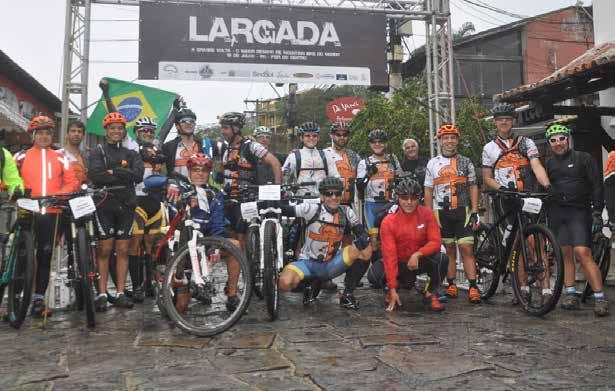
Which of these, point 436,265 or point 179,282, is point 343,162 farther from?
point 179,282

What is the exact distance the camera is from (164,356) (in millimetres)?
3770

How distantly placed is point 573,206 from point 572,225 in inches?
7.2

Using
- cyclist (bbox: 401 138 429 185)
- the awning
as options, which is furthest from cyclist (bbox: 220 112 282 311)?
the awning

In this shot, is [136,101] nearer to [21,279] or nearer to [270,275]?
[21,279]

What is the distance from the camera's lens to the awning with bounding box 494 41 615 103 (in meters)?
7.54

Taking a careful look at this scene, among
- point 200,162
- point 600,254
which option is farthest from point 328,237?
point 600,254

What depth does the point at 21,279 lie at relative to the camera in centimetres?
498

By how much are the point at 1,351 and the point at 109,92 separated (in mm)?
5614

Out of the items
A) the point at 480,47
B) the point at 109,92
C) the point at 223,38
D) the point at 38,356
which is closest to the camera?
the point at 38,356

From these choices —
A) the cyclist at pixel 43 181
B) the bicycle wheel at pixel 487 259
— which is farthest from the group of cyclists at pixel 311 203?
the bicycle wheel at pixel 487 259

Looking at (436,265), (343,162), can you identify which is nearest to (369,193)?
(343,162)

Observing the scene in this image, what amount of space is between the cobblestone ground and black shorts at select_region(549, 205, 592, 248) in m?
0.67

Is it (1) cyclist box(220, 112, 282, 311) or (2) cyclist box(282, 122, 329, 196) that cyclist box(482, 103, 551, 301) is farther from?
(1) cyclist box(220, 112, 282, 311)

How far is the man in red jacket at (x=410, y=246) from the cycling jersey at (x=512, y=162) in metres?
1.04
